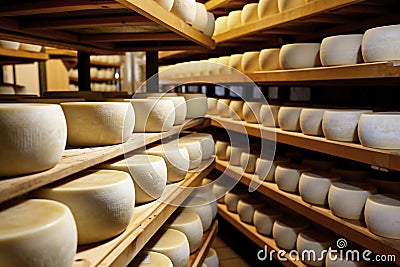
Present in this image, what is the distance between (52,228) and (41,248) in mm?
42

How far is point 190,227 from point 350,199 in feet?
2.57

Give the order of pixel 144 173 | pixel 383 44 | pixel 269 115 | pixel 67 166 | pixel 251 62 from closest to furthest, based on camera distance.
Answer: pixel 67 166
pixel 144 173
pixel 383 44
pixel 269 115
pixel 251 62

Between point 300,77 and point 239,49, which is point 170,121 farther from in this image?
point 239,49

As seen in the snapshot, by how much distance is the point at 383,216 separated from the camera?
5.20ft

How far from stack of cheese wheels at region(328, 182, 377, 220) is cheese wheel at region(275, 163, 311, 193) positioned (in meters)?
0.38

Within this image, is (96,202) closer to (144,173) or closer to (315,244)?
(144,173)

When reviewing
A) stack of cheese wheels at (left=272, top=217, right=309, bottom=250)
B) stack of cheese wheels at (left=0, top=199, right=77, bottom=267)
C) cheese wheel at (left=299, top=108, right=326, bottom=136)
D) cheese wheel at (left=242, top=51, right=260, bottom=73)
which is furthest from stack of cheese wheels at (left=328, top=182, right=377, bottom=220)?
stack of cheese wheels at (left=0, top=199, right=77, bottom=267)

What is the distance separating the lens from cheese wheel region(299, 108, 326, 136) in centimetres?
202

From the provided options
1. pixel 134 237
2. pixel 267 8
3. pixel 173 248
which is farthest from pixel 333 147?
pixel 134 237

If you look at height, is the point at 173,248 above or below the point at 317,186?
below

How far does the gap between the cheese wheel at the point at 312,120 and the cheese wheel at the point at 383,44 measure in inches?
17.7

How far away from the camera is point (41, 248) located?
695 millimetres

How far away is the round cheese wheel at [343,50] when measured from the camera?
5.78ft

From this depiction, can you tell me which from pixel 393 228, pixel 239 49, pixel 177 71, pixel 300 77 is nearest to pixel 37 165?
pixel 393 228
